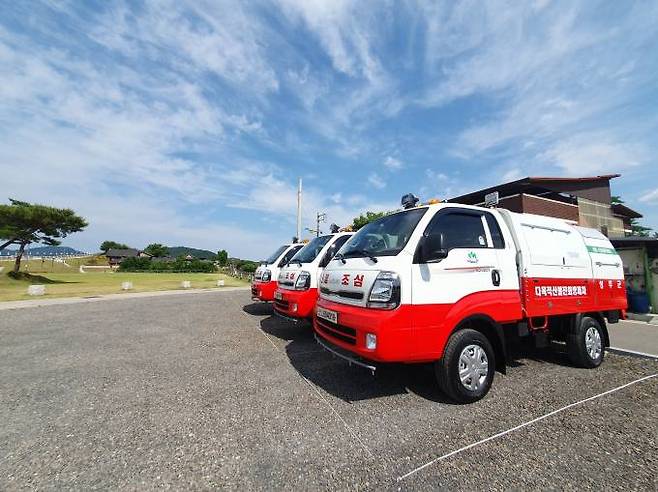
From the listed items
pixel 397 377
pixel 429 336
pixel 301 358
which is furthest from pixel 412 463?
pixel 301 358

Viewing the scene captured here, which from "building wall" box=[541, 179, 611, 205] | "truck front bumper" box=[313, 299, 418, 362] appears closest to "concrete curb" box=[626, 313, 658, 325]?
"truck front bumper" box=[313, 299, 418, 362]

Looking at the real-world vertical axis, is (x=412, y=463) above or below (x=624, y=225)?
below

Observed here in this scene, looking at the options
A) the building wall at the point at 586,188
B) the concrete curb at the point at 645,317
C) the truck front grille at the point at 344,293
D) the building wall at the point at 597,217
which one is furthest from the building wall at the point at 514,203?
the truck front grille at the point at 344,293

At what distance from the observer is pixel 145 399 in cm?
370

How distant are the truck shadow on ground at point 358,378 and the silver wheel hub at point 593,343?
2.65 m

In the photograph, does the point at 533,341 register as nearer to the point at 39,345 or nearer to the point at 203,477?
the point at 203,477

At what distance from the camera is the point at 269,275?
9.12m

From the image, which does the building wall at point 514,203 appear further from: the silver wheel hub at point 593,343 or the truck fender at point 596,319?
the silver wheel hub at point 593,343

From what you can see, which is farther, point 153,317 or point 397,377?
point 153,317

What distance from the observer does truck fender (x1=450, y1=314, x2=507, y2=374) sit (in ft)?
12.3

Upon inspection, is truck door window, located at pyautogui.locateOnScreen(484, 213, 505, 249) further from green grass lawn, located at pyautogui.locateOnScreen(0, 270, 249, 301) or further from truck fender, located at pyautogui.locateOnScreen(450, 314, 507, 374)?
green grass lawn, located at pyautogui.locateOnScreen(0, 270, 249, 301)

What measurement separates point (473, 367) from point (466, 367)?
0.10m

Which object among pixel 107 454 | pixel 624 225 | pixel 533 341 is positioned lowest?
pixel 107 454

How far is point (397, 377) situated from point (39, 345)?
6930 millimetres
